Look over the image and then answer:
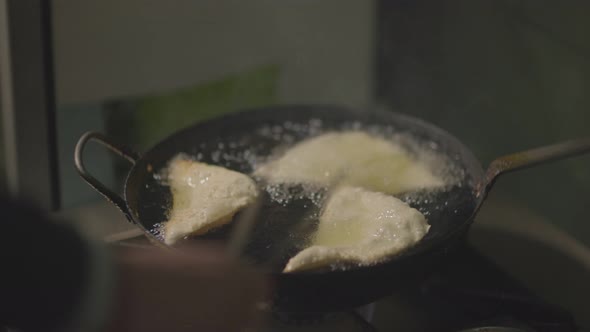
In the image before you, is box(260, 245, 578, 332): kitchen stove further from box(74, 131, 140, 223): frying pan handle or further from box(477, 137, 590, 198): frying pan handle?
box(74, 131, 140, 223): frying pan handle

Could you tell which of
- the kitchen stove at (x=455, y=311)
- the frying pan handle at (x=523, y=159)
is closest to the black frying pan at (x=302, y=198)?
the frying pan handle at (x=523, y=159)

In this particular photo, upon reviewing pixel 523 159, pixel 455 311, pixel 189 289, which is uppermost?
pixel 523 159

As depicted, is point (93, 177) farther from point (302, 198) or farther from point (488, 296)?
point (488, 296)

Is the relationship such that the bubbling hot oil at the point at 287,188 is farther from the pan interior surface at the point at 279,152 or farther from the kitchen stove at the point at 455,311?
the kitchen stove at the point at 455,311

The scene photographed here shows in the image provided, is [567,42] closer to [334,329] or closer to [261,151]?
[261,151]

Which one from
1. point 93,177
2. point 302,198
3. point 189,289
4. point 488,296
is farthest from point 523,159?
point 93,177

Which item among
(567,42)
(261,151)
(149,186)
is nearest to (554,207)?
(567,42)
